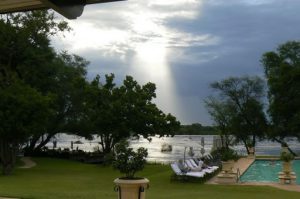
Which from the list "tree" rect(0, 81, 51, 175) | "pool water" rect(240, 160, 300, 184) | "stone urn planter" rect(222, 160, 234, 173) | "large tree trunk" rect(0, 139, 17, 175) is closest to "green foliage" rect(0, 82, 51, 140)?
"tree" rect(0, 81, 51, 175)

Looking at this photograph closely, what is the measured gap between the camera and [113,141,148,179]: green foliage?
9227mm

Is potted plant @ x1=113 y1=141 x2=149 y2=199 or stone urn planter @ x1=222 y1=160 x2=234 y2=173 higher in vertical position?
potted plant @ x1=113 y1=141 x2=149 y2=199

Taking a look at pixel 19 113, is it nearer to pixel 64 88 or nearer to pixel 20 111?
pixel 20 111

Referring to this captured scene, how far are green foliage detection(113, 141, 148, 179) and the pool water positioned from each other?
12.7 metres

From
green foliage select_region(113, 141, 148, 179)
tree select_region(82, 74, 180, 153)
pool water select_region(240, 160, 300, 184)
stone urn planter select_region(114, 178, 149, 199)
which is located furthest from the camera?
tree select_region(82, 74, 180, 153)

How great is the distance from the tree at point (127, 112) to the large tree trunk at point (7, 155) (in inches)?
277

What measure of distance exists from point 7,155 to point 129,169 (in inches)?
627

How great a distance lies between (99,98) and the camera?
101ft

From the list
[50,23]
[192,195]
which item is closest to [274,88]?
[50,23]

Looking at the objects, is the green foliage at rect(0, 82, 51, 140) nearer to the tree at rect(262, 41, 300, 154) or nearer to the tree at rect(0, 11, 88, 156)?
the tree at rect(0, 11, 88, 156)

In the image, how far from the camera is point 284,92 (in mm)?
41156

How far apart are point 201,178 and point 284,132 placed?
25.0 m

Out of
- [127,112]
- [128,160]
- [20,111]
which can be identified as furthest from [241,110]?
[128,160]

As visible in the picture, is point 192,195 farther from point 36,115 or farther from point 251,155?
point 251,155
